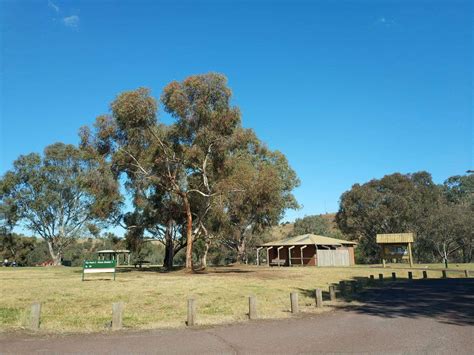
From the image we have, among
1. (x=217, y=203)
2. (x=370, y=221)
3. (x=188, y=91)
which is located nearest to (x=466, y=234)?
(x=370, y=221)

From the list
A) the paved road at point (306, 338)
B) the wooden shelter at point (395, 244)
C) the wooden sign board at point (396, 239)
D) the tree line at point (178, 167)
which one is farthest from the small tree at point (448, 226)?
the paved road at point (306, 338)

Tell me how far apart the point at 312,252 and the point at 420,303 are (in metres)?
36.2

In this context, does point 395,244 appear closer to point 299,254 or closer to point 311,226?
point 299,254

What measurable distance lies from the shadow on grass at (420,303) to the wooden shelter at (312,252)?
2989cm

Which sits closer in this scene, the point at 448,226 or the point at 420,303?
the point at 420,303

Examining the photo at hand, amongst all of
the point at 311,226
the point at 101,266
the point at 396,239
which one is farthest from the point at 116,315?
the point at 311,226

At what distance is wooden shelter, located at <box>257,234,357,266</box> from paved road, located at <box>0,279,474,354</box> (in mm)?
36907

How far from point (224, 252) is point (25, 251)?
34226 millimetres

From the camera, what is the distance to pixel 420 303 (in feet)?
44.1

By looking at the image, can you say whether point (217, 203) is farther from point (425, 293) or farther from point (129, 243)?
point (425, 293)

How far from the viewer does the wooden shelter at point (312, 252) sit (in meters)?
48.1

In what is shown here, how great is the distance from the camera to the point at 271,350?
755cm

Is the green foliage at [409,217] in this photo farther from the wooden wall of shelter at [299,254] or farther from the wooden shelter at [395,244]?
the wooden shelter at [395,244]

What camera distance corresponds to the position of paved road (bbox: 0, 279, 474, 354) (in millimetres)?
7609
